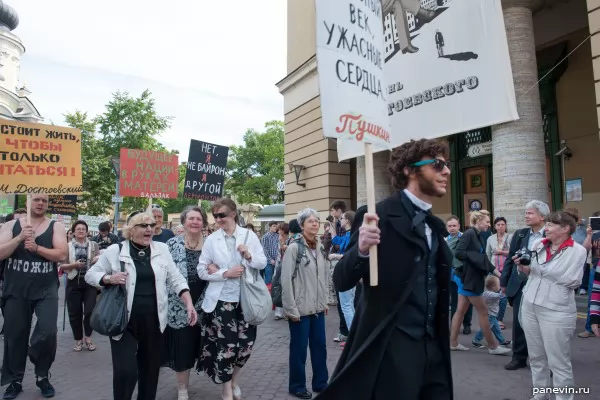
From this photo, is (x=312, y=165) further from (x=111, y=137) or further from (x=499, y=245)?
(x=111, y=137)

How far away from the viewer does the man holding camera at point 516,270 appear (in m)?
5.45

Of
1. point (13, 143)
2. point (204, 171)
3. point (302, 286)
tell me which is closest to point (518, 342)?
point (302, 286)

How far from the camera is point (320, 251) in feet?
18.7

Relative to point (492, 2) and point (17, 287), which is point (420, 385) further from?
point (492, 2)

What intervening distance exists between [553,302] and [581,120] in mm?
9996

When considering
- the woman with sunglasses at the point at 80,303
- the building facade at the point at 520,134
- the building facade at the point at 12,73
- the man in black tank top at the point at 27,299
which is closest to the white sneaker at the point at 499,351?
the building facade at the point at 520,134

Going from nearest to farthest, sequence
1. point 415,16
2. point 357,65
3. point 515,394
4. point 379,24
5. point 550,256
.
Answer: point 357,65, point 379,24, point 550,256, point 515,394, point 415,16

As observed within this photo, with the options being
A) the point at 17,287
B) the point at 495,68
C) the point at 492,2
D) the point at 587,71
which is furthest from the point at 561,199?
the point at 17,287

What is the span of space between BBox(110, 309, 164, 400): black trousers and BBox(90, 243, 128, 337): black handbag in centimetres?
16

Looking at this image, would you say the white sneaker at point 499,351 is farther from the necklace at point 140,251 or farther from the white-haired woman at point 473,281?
the necklace at point 140,251

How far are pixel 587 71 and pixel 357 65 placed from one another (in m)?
12.1

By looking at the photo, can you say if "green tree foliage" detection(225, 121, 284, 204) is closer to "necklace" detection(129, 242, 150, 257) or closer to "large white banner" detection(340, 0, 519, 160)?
"large white banner" detection(340, 0, 519, 160)

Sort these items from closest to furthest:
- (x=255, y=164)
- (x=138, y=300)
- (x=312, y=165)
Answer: (x=138, y=300) < (x=312, y=165) < (x=255, y=164)

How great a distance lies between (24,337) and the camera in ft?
17.2
